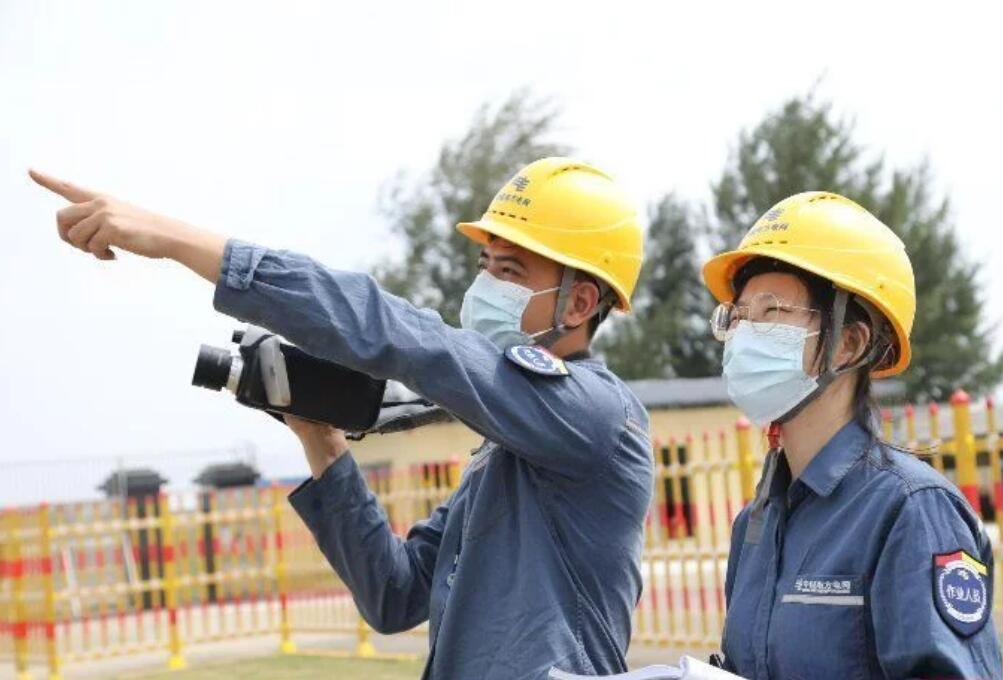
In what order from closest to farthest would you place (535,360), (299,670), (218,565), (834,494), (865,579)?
(865,579)
(834,494)
(535,360)
(299,670)
(218,565)

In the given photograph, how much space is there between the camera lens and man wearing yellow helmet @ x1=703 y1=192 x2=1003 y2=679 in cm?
94

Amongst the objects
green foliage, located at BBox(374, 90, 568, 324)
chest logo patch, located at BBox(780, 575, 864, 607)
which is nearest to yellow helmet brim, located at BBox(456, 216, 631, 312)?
chest logo patch, located at BBox(780, 575, 864, 607)

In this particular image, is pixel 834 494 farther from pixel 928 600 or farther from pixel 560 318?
pixel 560 318

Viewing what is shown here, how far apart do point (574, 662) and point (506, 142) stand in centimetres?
3673

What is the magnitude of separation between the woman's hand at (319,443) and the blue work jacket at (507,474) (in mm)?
308

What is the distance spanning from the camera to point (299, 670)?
1243 cm

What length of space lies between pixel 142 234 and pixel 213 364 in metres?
0.44

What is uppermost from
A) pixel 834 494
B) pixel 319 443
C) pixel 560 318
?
pixel 560 318

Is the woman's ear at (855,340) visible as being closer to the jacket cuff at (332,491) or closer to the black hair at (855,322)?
the black hair at (855,322)

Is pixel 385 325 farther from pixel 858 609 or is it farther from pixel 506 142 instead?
pixel 506 142

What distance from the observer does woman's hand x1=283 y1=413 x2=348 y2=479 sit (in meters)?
3.25

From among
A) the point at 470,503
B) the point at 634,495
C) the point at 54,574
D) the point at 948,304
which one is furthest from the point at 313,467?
the point at 948,304

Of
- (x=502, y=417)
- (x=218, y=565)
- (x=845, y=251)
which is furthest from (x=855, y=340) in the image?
(x=218, y=565)

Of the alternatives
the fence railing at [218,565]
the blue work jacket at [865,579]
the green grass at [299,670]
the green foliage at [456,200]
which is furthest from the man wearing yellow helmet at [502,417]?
the green foliage at [456,200]
